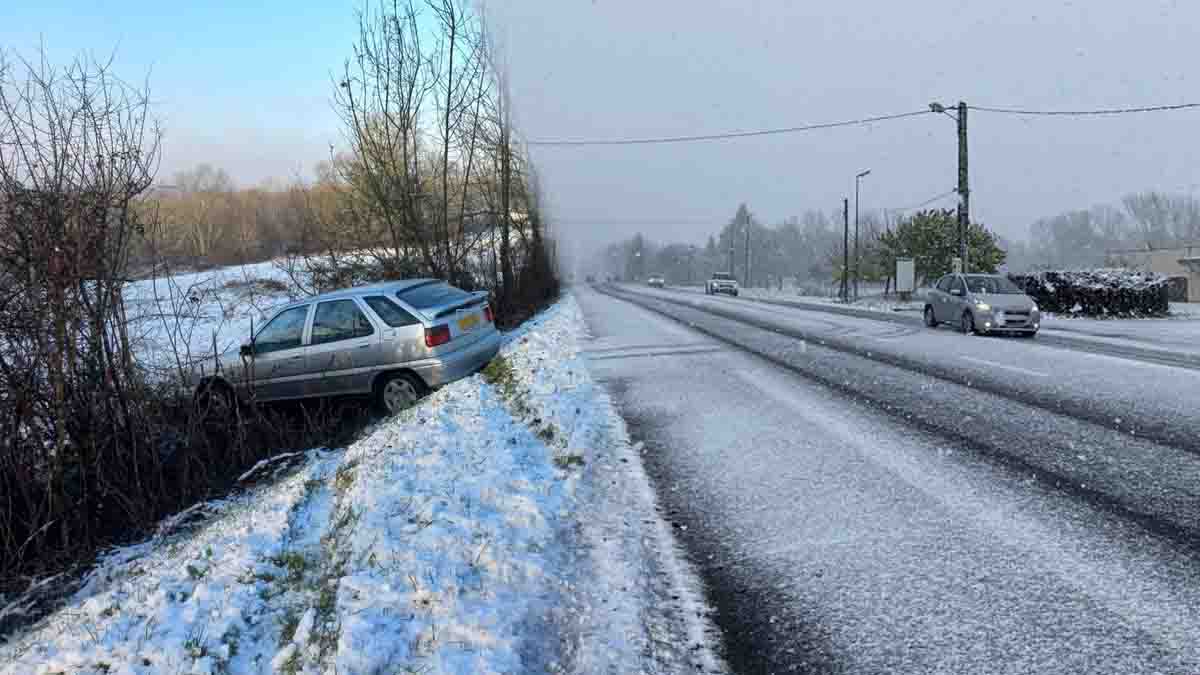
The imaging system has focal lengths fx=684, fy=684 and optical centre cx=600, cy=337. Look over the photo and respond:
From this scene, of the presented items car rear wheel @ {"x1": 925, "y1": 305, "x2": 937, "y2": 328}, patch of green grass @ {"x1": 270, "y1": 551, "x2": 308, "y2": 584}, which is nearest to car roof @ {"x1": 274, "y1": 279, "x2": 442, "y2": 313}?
patch of green grass @ {"x1": 270, "y1": 551, "x2": 308, "y2": 584}

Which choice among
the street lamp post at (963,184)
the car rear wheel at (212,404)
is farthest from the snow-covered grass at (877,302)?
the car rear wheel at (212,404)

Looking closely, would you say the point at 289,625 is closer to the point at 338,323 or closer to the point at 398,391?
the point at 398,391

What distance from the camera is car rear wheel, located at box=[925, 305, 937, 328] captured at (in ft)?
58.1

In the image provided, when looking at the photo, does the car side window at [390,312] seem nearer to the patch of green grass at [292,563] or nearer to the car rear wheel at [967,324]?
the patch of green grass at [292,563]

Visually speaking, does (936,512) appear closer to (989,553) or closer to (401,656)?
(989,553)

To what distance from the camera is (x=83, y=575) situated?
5137 millimetres

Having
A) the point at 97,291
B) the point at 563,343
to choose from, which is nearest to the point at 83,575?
the point at 97,291

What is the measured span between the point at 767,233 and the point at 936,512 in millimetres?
153480

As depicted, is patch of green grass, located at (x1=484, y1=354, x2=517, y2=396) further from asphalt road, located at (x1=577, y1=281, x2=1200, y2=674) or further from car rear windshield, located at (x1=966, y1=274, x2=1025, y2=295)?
car rear windshield, located at (x1=966, y1=274, x2=1025, y2=295)

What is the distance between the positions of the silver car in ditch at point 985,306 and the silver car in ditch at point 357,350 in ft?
39.4

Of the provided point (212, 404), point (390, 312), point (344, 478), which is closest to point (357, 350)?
point (390, 312)

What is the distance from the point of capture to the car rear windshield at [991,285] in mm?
15625

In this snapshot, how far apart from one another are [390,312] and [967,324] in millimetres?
13364

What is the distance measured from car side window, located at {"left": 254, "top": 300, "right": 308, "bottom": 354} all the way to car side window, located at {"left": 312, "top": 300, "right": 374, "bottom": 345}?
0.22m
